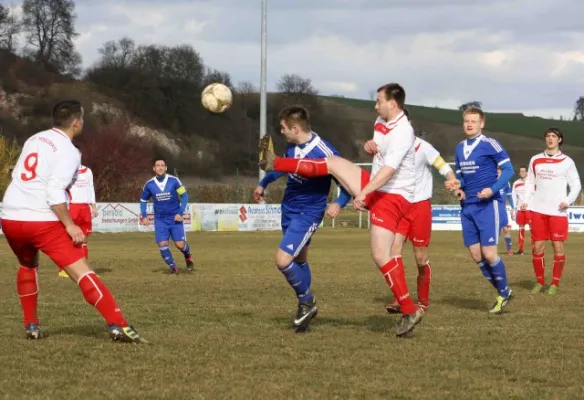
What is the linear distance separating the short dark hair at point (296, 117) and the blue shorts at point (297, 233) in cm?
87

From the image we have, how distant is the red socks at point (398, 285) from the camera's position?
836 cm

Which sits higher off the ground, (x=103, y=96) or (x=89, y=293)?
(x=103, y=96)

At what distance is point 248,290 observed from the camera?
13219 millimetres

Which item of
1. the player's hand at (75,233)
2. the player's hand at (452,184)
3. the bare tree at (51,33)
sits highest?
the bare tree at (51,33)

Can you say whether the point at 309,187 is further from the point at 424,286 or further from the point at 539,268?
the point at 539,268

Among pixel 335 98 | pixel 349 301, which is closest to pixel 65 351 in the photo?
A: pixel 349 301

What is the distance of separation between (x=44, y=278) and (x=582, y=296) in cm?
872

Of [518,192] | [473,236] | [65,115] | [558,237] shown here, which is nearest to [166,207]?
[558,237]

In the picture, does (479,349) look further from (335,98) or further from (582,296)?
(335,98)

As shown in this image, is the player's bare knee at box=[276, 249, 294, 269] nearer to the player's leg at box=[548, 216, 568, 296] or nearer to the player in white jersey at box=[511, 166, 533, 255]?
the player's leg at box=[548, 216, 568, 296]

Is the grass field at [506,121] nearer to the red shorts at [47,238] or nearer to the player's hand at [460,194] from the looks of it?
the player's hand at [460,194]

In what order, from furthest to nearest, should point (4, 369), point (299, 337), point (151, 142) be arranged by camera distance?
point (151, 142) < point (299, 337) < point (4, 369)

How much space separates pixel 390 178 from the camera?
817 cm

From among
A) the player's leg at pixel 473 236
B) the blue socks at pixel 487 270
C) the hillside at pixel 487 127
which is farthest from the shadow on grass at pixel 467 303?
the hillside at pixel 487 127
